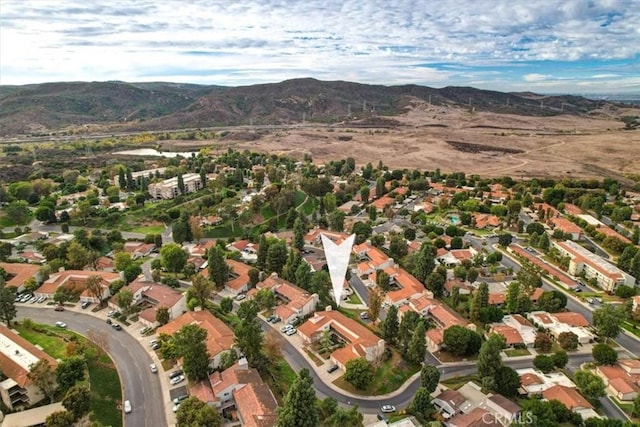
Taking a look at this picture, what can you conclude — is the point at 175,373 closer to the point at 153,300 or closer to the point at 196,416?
the point at 196,416

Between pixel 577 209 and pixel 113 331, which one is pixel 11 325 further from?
pixel 577 209

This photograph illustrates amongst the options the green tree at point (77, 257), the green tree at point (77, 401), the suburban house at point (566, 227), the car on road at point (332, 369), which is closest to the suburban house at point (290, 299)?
the car on road at point (332, 369)

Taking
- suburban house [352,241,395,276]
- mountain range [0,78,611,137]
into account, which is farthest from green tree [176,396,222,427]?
mountain range [0,78,611,137]

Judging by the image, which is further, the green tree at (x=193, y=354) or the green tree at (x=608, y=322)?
the green tree at (x=608, y=322)

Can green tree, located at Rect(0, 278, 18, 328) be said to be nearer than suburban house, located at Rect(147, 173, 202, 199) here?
Yes

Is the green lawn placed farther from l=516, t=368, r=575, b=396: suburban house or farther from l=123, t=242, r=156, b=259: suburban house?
l=516, t=368, r=575, b=396: suburban house

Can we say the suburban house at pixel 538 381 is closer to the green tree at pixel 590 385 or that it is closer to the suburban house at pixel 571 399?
the suburban house at pixel 571 399

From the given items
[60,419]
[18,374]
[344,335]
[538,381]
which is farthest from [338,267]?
[18,374]
